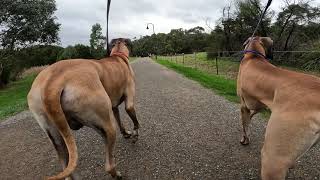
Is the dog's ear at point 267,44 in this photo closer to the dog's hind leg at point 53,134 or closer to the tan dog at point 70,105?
the tan dog at point 70,105

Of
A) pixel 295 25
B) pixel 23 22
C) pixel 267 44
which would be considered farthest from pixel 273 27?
pixel 267 44

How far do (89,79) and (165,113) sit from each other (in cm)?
484

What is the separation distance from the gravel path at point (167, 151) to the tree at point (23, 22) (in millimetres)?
17115

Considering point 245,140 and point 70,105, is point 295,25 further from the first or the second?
point 70,105

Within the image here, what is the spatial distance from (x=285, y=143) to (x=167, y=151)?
111 inches

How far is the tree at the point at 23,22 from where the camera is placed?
24406mm

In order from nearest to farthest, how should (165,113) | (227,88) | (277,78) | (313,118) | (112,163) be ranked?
(313,118) < (277,78) < (112,163) < (165,113) < (227,88)

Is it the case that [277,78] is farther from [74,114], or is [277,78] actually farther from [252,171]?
[74,114]

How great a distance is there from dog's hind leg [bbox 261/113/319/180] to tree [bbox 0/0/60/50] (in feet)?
76.7

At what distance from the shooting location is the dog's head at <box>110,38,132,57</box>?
21.4 feet

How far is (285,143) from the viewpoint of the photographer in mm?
3391

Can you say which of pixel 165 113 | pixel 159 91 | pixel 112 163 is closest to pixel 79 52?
pixel 159 91

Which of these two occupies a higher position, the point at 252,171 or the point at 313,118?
the point at 313,118

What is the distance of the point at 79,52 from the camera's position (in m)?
40.2
